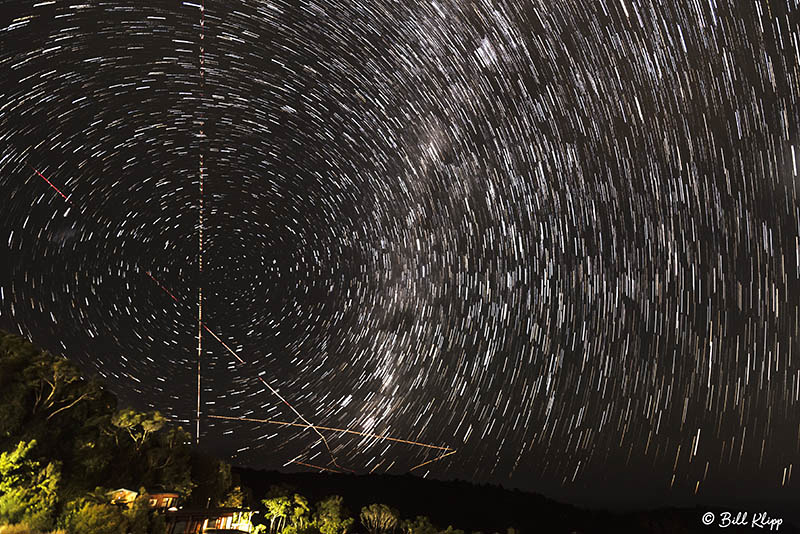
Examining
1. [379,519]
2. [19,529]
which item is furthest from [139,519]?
[379,519]

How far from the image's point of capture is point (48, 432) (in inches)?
1009

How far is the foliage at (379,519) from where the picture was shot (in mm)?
57750

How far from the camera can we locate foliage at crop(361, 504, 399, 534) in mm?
57750

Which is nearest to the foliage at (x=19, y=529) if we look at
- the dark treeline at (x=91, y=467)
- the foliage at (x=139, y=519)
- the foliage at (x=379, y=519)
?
the dark treeline at (x=91, y=467)

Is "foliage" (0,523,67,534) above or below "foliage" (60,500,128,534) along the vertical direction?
below

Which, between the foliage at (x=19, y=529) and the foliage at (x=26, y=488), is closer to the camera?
the foliage at (x=19, y=529)

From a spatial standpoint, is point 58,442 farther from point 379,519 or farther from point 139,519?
point 379,519

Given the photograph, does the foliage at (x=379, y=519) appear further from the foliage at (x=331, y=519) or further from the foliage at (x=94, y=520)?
the foliage at (x=94, y=520)

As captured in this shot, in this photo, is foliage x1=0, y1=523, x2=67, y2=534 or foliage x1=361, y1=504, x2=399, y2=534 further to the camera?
foliage x1=361, y1=504, x2=399, y2=534

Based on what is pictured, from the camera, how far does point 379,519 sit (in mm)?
57781

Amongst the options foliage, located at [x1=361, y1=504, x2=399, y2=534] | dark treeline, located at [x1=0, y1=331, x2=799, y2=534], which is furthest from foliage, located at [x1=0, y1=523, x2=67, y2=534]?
foliage, located at [x1=361, y1=504, x2=399, y2=534]

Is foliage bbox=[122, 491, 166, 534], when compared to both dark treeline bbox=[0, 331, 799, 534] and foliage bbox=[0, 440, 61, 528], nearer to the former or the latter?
dark treeline bbox=[0, 331, 799, 534]

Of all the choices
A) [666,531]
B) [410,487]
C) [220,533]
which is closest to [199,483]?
[220,533]

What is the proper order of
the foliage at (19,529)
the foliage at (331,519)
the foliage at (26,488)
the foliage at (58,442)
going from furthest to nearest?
the foliage at (331,519) → the foliage at (58,442) → the foliage at (26,488) → the foliage at (19,529)
